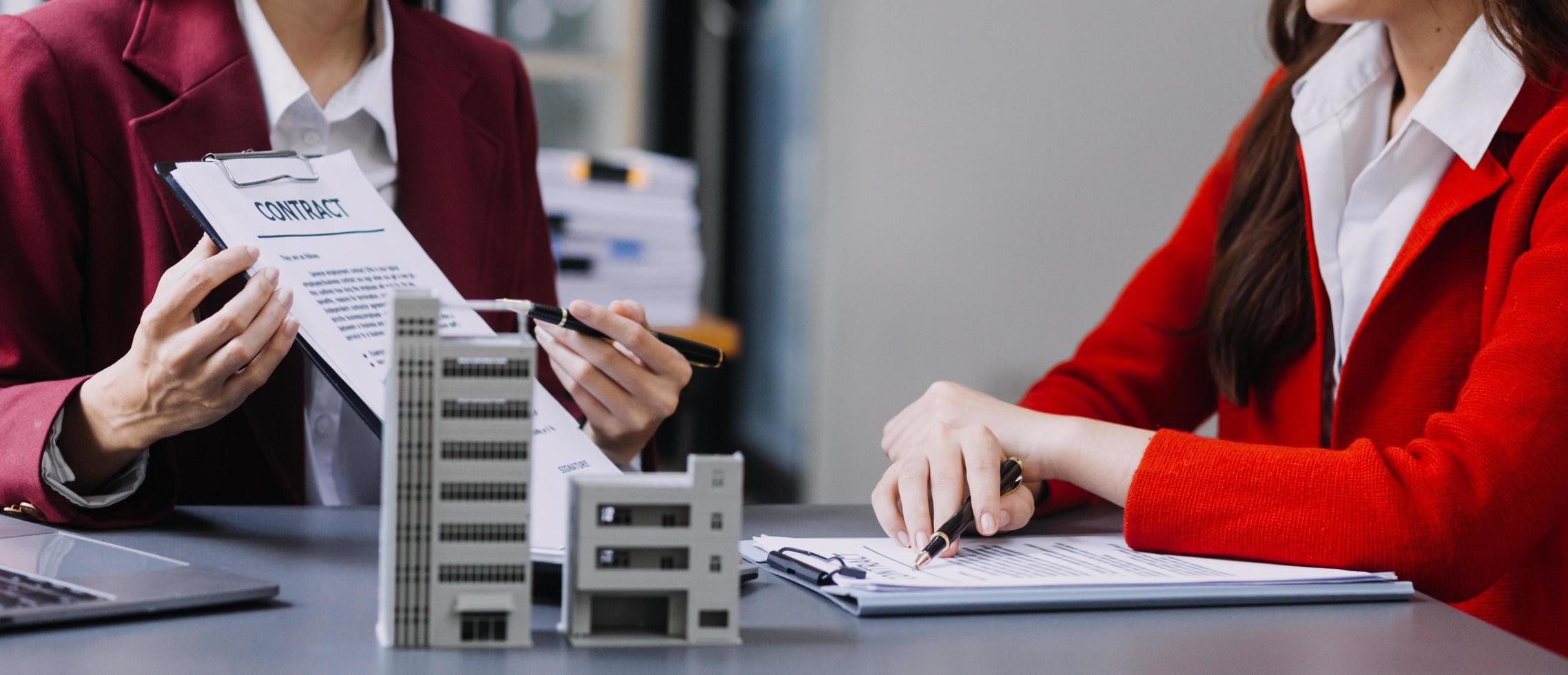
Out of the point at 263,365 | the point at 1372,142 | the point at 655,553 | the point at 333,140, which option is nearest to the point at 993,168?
the point at 1372,142

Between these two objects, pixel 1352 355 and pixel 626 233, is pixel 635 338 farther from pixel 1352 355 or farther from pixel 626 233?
pixel 626 233

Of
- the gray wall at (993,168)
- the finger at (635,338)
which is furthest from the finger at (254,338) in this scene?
the gray wall at (993,168)

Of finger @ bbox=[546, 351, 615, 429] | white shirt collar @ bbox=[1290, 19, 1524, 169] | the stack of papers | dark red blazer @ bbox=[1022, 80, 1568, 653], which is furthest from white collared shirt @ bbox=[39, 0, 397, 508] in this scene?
the stack of papers

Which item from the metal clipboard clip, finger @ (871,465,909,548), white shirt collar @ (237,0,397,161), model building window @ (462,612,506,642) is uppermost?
white shirt collar @ (237,0,397,161)

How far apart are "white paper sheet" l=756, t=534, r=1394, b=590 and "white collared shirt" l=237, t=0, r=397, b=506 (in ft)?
1.68

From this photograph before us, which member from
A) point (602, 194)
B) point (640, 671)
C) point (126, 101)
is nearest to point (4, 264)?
point (126, 101)

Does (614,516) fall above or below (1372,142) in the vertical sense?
below

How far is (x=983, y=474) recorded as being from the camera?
3.16ft

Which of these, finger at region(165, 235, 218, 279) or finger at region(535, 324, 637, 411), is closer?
finger at region(165, 235, 218, 279)

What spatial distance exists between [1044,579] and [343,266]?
0.54 metres

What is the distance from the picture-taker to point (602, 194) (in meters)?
2.57

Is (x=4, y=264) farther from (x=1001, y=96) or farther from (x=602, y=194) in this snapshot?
(x=1001, y=96)

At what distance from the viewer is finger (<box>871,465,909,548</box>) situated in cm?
96

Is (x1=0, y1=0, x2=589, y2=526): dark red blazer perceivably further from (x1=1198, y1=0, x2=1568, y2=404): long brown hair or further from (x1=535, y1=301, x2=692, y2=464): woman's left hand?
(x1=1198, y1=0, x2=1568, y2=404): long brown hair
